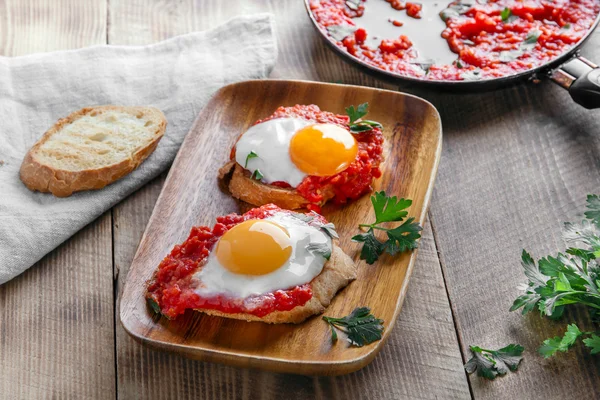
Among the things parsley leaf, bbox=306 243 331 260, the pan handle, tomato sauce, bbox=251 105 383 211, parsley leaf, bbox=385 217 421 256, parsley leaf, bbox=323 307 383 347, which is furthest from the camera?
the pan handle

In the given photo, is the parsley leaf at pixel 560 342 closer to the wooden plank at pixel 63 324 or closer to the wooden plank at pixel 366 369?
the wooden plank at pixel 366 369

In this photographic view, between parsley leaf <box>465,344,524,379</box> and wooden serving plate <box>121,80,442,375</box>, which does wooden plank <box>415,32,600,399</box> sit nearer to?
parsley leaf <box>465,344,524,379</box>

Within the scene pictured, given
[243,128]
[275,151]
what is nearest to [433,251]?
[275,151]

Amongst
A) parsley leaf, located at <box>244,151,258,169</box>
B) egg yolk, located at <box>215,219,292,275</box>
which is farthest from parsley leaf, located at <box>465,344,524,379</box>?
parsley leaf, located at <box>244,151,258,169</box>

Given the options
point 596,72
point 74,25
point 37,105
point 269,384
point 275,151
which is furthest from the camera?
point 74,25

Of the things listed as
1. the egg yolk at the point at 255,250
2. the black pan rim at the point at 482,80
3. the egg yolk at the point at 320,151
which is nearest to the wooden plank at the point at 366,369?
the egg yolk at the point at 255,250

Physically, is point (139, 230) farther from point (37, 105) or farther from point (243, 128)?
point (37, 105)

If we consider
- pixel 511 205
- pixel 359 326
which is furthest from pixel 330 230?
pixel 511 205
